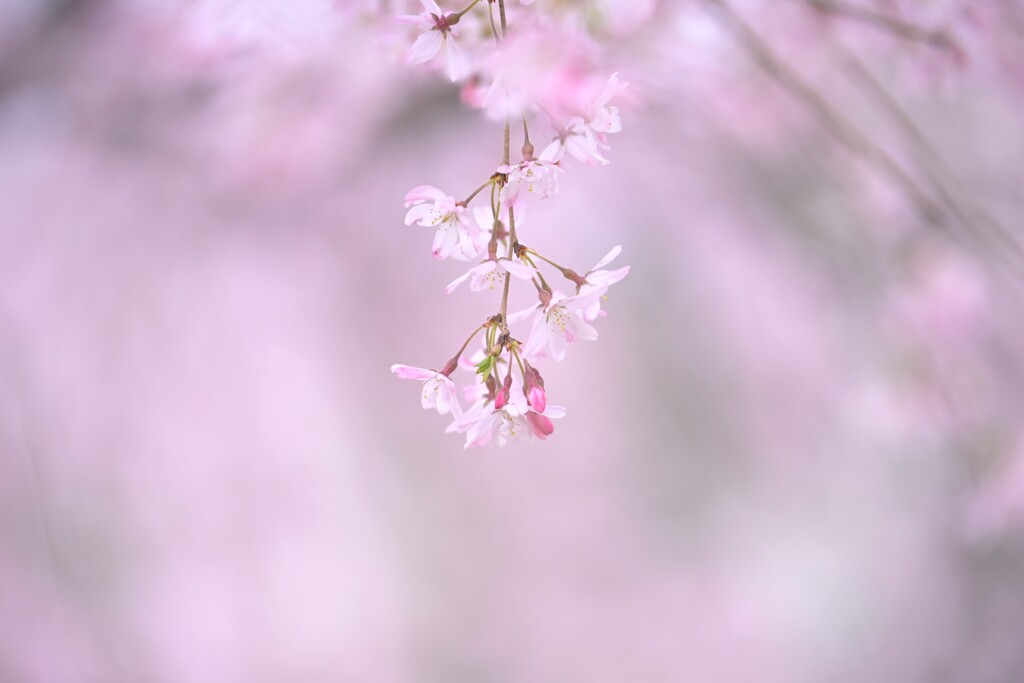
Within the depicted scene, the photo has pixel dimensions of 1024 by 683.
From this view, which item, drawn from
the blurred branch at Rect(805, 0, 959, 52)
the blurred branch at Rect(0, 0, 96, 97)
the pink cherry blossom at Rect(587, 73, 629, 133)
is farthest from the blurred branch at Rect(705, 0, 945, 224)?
the blurred branch at Rect(0, 0, 96, 97)

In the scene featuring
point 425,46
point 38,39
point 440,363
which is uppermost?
point 440,363

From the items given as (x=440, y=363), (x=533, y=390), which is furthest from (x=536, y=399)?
(x=440, y=363)

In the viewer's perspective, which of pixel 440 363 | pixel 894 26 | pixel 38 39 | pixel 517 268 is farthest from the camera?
pixel 440 363

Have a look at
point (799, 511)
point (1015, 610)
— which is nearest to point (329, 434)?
point (799, 511)

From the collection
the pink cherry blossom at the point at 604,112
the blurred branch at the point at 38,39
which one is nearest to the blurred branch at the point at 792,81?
the pink cherry blossom at the point at 604,112

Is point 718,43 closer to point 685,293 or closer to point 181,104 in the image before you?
point 181,104

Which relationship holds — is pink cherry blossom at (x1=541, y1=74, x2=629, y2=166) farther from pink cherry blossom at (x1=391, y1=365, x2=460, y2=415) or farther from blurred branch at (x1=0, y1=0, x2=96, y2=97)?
blurred branch at (x1=0, y1=0, x2=96, y2=97)

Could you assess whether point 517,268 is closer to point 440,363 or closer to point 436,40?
point 436,40

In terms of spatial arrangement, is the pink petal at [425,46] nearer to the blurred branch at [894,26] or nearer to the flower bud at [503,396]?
the flower bud at [503,396]
